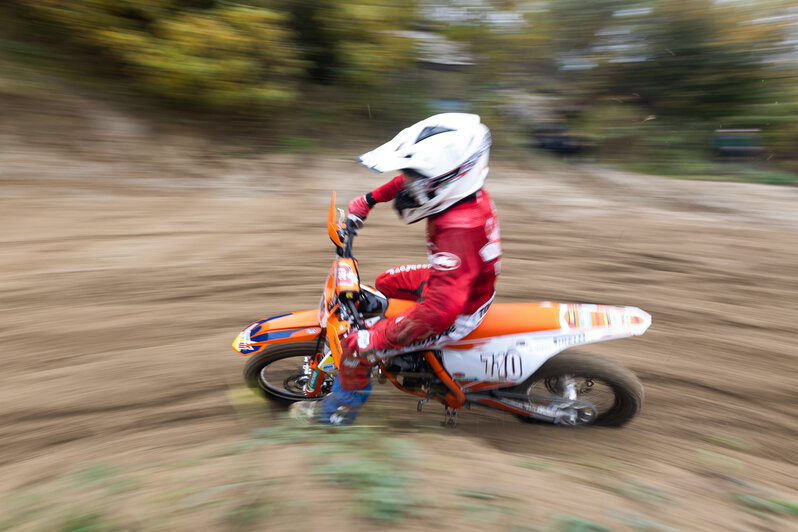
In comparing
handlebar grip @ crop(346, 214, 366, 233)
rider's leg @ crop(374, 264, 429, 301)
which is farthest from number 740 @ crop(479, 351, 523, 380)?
handlebar grip @ crop(346, 214, 366, 233)

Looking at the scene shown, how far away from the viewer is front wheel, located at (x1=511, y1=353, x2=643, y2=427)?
255 centimetres

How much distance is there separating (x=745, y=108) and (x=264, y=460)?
28.5ft

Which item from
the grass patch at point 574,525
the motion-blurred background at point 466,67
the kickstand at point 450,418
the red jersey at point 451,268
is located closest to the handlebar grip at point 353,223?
the red jersey at point 451,268

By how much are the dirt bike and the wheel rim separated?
2 centimetres

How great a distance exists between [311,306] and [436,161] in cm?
217

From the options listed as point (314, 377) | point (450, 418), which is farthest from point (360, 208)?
point (450, 418)

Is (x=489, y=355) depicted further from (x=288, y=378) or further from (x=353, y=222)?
(x=288, y=378)

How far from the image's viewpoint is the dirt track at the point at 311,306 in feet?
6.48

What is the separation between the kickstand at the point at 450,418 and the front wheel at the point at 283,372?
2.23 ft

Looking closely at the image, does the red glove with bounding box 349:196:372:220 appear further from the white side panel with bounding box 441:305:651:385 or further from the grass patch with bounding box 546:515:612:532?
the grass patch with bounding box 546:515:612:532

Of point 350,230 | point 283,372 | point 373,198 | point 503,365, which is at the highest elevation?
point 373,198

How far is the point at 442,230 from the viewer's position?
2.14 m

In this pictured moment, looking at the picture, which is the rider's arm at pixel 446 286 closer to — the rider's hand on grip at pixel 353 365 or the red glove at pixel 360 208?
the rider's hand on grip at pixel 353 365

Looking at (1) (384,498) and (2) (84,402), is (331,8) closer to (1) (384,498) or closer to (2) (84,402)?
(2) (84,402)
